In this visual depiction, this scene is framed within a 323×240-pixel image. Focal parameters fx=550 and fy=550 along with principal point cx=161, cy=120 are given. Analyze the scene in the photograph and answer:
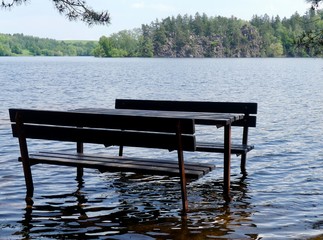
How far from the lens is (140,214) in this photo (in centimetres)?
818

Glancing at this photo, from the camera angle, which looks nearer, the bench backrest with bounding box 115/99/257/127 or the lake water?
the lake water

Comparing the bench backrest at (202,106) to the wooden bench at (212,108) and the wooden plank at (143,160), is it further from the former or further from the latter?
the wooden plank at (143,160)

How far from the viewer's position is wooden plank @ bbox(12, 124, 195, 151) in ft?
25.3

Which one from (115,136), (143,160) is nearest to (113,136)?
(115,136)

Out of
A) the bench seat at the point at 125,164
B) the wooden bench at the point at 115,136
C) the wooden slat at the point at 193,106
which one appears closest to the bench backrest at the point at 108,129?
the wooden bench at the point at 115,136

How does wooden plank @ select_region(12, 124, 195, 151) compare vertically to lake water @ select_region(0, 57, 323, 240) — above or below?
above

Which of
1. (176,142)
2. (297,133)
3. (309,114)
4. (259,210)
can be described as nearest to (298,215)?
(259,210)

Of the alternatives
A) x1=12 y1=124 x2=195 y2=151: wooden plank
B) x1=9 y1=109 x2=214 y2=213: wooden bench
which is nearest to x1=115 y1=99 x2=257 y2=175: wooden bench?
x1=9 y1=109 x2=214 y2=213: wooden bench

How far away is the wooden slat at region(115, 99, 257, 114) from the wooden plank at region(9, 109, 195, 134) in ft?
9.57

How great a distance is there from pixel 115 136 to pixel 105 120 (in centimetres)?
28

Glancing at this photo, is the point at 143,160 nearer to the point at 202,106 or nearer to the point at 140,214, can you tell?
the point at 140,214

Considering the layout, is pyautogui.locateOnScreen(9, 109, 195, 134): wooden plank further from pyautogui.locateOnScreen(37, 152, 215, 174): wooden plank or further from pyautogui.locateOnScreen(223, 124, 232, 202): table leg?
pyautogui.locateOnScreen(223, 124, 232, 202): table leg

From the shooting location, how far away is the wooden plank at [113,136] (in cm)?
772

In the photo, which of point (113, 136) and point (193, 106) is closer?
point (113, 136)
